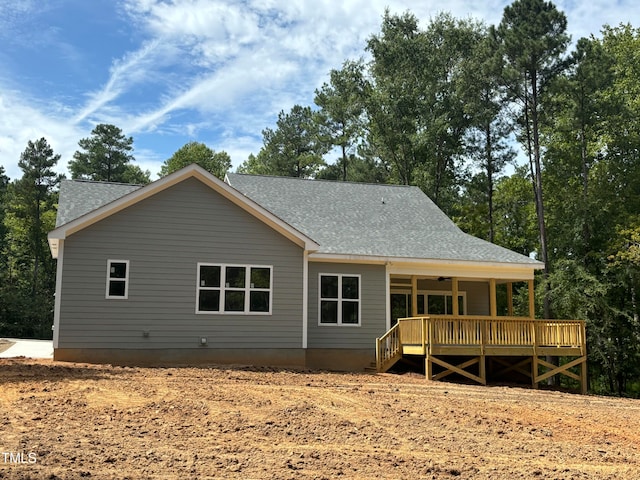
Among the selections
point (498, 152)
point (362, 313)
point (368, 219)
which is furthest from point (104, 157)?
point (362, 313)

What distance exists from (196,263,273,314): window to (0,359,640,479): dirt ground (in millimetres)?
3352

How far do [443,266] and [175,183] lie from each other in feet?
26.6

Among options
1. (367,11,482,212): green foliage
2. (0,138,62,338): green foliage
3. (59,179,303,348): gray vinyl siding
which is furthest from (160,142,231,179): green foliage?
(59,179,303,348): gray vinyl siding

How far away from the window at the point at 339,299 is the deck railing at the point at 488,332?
1.55 metres

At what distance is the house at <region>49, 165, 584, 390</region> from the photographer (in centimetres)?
1462

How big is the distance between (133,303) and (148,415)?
272 inches

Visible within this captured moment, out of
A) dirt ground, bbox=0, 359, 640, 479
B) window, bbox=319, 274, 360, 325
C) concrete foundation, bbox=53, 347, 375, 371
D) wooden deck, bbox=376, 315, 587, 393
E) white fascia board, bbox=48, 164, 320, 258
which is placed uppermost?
white fascia board, bbox=48, 164, 320, 258

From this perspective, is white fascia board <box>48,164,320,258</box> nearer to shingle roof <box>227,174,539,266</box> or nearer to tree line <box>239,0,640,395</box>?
shingle roof <box>227,174,539,266</box>

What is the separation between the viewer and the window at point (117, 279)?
14727 millimetres

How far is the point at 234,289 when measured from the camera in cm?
1580

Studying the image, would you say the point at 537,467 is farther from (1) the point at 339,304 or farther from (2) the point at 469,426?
(1) the point at 339,304

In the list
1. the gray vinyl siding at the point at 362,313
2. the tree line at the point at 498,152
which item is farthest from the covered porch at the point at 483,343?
the tree line at the point at 498,152

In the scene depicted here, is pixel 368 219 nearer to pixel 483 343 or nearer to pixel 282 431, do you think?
pixel 483 343

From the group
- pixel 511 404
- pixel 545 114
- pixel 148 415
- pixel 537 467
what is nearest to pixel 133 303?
pixel 148 415
